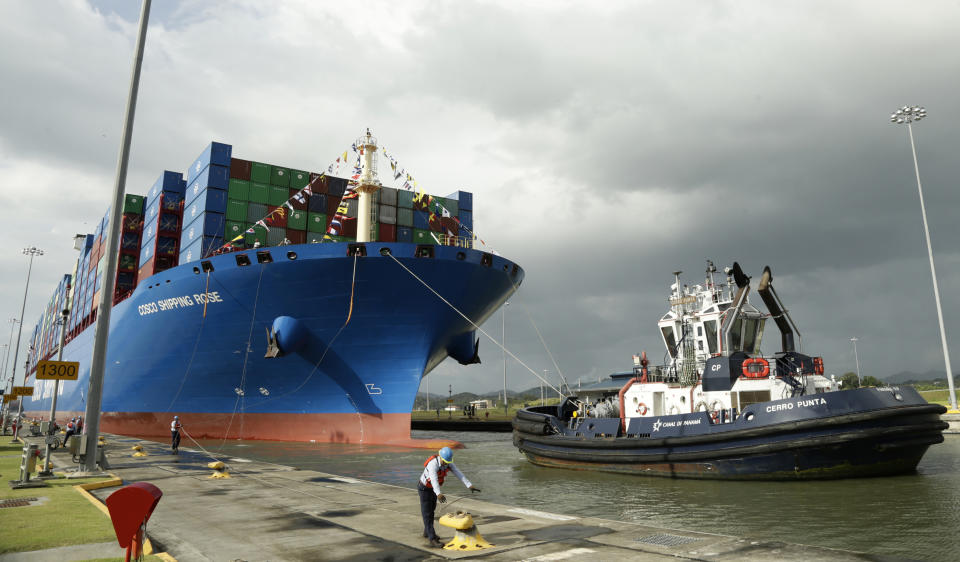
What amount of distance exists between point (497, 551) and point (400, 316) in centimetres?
1652

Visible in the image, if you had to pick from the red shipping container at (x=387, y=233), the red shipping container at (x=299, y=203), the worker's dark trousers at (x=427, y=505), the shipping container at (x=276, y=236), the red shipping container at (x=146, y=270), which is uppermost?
the red shipping container at (x=299, y=203)

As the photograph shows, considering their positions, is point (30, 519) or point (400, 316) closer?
point (30, 519)

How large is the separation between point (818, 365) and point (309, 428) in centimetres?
1952

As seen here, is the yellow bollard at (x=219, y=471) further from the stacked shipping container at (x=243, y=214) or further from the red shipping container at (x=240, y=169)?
the red shipping container at (x=240, y=169)

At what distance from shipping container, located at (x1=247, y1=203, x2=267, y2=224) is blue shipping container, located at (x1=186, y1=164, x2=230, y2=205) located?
4.98 feet

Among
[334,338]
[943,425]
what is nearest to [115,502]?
[943,425]

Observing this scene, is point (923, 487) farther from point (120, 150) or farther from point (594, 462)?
point (120, 150)

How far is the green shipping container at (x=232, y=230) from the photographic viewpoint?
27212 mm

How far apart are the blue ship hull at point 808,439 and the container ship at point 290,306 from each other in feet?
36.8

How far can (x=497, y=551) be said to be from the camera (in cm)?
711

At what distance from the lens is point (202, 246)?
26.3 metres

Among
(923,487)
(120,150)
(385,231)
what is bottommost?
(923,487)

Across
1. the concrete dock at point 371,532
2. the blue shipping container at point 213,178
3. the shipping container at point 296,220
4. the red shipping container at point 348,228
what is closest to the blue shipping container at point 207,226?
the blue shipping container at point 213,178

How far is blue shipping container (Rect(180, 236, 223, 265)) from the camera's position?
26359 mm
